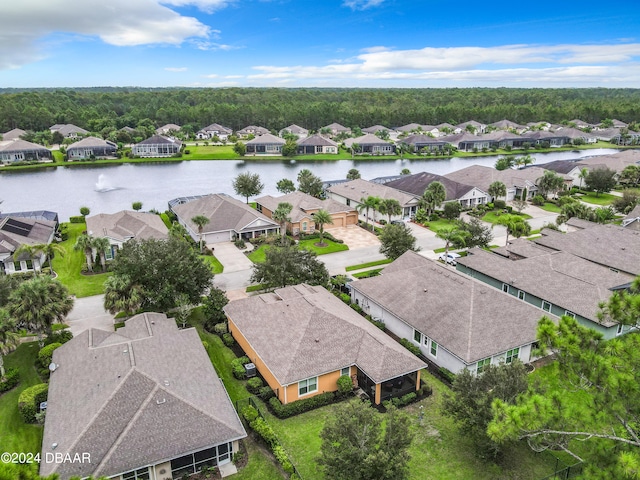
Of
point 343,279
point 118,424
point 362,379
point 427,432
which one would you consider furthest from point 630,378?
point 343,279

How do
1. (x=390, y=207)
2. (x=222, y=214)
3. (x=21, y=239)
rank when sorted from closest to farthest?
1. (x=21, y=239)
2. (x=222, y=214)
3. (x=390, y=207)

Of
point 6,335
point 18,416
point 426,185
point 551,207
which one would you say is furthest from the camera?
point 551,207

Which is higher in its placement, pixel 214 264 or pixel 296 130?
pixel 296 130

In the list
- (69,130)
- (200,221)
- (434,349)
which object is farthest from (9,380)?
(69,130)

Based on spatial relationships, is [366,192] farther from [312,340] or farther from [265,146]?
[265,146]

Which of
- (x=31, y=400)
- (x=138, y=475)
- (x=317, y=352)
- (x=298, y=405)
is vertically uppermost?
(x=317, y=352)

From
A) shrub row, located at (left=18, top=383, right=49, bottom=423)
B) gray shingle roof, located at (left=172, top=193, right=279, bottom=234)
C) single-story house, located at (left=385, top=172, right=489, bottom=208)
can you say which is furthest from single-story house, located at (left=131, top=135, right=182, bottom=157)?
shrub row, located at (left=18, top=383, right=49, bottom=423)

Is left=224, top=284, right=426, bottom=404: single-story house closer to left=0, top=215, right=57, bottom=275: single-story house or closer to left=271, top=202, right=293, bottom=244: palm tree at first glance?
left=271, top=202, right=293, bottom=244: palm tree
